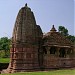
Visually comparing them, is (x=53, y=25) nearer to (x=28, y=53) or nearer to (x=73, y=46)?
(x=73, y=46)

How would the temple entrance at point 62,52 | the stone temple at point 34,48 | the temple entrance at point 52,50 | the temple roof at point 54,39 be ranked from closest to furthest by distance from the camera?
the stone temple at point 34,48, the temple roof at point 54,39, the temple entrance at point 52,50, the temple entrance at point 62,52

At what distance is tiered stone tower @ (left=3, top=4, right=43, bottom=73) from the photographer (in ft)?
77.2

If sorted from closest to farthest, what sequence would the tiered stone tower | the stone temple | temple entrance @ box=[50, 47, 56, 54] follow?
the tiered stone tower → the stone temple → temple entrance @ box=[50, 47, 56, 54]

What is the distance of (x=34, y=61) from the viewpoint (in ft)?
78.5

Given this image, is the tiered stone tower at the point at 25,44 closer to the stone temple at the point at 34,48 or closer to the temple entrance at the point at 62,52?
the stone temple at the point at 34,48

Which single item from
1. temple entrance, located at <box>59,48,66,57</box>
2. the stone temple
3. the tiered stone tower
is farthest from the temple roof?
temple entrance, located at <box>59,48,66,57</box>

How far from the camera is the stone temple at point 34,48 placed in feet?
77.6

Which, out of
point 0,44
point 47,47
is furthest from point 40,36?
point 0,44

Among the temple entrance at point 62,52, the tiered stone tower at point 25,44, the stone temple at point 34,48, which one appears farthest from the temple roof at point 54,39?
the temple entrance at point 62,52

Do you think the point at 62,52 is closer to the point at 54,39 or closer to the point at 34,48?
the point at 54,39

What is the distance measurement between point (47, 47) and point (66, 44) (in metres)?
2.24

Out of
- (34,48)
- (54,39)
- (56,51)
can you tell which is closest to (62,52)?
(56,51)

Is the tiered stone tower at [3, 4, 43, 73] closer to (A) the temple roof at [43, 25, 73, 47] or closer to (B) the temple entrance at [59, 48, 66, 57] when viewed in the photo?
(A) the temple roof at [43, 25, 73, 47]

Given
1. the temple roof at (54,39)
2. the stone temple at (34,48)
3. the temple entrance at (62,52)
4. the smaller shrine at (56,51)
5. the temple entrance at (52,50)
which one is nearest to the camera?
the stone temple at (34,48)
